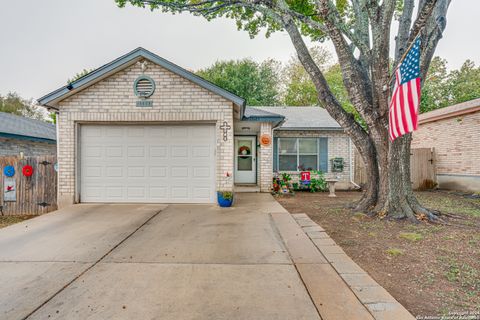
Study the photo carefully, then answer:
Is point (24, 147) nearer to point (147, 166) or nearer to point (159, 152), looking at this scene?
point (147, 166)

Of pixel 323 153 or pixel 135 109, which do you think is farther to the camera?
pixel 323 153

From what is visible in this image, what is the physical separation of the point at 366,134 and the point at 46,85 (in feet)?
104

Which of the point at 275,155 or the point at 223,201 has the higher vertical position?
the point at 275,155

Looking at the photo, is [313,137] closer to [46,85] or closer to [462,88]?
[462,88]

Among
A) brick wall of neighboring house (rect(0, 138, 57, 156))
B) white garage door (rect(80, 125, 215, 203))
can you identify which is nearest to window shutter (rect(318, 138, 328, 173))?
white garage door (rect(80, 125, 215, 203))

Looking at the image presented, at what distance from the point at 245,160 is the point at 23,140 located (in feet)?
33.9

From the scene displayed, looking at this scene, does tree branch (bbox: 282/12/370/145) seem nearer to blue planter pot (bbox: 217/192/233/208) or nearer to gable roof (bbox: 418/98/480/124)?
blue planter pot (bbox: 217/192/233/208)

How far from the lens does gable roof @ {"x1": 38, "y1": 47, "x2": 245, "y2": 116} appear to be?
6.66m

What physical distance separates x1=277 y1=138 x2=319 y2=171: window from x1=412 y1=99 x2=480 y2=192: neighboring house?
5.99m

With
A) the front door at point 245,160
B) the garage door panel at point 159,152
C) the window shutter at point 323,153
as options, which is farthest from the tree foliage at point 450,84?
the garage door panel at point 159,152

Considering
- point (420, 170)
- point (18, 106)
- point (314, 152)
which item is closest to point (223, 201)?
point (314, 152)

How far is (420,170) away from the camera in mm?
11656

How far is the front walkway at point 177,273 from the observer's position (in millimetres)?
2271

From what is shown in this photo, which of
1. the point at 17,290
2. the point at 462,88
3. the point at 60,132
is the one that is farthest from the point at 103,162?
the point at 462,88
